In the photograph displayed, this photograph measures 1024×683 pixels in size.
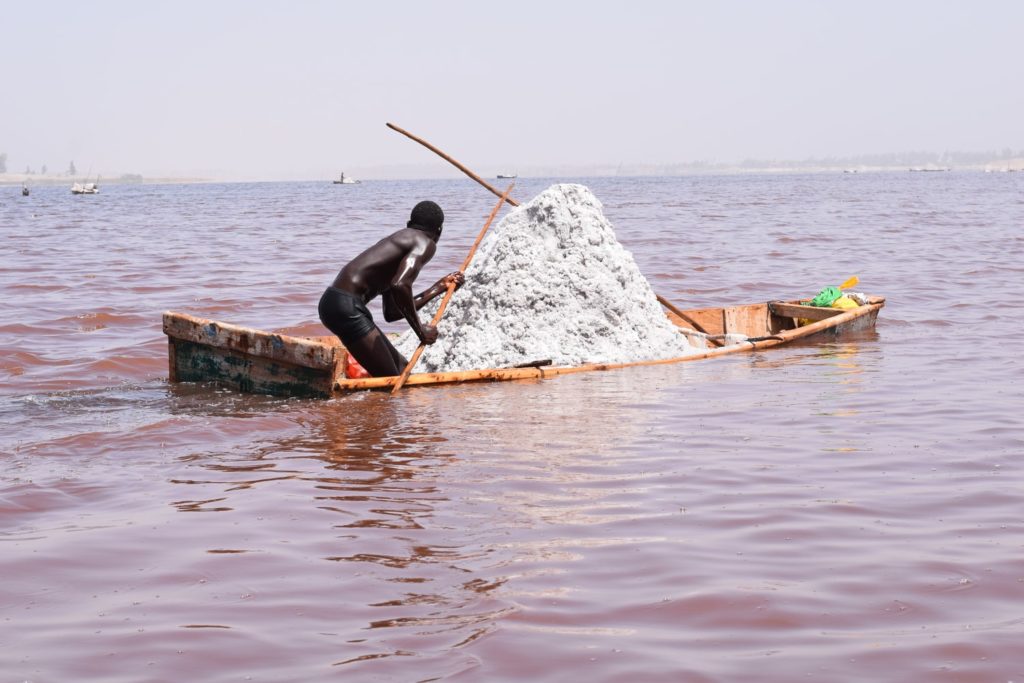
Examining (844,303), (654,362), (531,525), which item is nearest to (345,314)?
(654,362)

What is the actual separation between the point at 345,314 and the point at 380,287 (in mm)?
301

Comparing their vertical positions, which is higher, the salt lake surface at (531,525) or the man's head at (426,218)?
the man's head at (426,218)

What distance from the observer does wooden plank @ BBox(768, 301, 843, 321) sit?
1020 cm

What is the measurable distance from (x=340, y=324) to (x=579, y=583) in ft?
12.4

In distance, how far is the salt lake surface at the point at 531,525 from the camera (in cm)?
312

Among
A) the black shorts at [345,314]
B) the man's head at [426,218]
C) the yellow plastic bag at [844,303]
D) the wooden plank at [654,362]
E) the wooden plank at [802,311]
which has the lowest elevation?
the wooden plank at [654,362]

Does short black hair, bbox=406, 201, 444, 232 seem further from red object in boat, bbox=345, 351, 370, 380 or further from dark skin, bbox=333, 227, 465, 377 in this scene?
red object in boat, bbox=345, 351, 370, 380

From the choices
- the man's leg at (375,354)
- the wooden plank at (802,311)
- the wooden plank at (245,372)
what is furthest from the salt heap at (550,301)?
the wooden plank at (802,311)

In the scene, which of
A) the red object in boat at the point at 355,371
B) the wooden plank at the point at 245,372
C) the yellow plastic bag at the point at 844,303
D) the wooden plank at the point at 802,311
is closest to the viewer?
the wooden plank at the point at 245,372

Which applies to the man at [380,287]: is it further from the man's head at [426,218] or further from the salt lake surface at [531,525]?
the salt lake surface at [531,525]

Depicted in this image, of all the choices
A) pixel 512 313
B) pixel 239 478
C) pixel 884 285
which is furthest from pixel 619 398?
pixel 884 285

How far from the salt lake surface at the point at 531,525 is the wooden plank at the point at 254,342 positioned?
0.31m

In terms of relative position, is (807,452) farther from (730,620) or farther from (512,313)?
(512,313)

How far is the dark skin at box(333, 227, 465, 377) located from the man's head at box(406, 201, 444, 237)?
28mm
